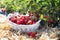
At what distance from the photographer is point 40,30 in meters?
2.03

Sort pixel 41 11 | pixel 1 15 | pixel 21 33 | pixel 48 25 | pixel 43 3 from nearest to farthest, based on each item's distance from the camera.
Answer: pixel 43 3 → pixel 41 11 → pixel 21 33 → pixel 48 25 → pixel 1 15

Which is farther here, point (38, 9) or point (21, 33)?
point (21, 33)

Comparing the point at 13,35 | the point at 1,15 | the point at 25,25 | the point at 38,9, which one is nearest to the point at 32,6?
the point at 38,9

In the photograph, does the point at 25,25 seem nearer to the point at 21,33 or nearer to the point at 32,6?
the point at 21,33

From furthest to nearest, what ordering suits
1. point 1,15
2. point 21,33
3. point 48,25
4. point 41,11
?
1. point 1,15
2. point 48,25
3. point 21,33
4. point 41,11

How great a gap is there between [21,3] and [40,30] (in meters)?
0.39

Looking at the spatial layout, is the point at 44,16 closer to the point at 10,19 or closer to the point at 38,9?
the point at 38,9


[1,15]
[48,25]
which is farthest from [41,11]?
[1,15]

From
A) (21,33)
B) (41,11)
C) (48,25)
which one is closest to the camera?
(41,11)

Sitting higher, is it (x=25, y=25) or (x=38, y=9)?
(x=38, y=9)

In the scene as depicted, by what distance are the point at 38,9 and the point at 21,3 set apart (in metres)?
0.16

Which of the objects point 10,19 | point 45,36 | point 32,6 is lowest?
point 45,36

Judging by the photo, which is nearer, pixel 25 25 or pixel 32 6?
pixel 32 6

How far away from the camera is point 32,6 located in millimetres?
1787
